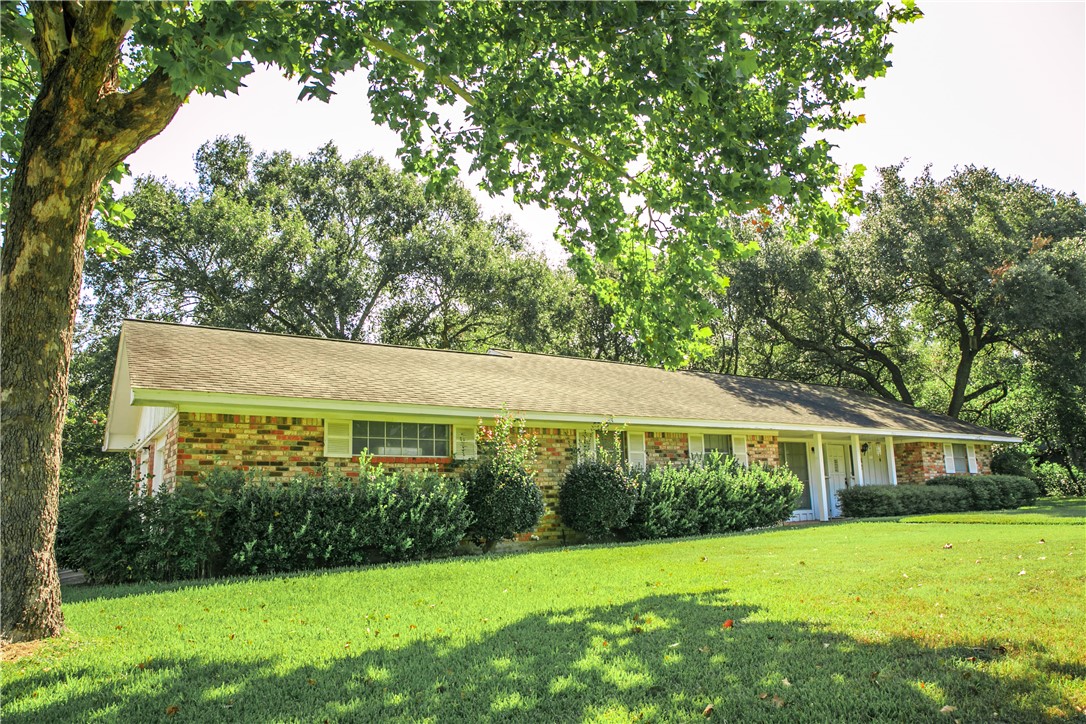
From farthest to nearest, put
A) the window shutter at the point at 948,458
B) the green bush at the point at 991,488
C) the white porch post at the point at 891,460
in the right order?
the window shutter at the point at 948,458 → the white porch post at the point at 891,460 → the green bush at the point at 991,488

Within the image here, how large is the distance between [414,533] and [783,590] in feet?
19.9

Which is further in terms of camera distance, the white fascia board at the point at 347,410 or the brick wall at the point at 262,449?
the brick wall at the point at 262,449

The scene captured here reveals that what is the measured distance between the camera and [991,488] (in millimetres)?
21078

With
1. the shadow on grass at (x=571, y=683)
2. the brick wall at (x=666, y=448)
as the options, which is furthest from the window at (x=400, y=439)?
the shadow on grass at (x=571, y=683)

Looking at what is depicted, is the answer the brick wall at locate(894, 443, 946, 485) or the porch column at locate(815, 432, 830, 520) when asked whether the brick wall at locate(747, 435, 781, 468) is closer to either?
the porch column at locate(815, 432, 830, 520)

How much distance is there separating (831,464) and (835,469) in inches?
10.4

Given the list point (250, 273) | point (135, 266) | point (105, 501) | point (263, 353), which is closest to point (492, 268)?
point (250, 273)

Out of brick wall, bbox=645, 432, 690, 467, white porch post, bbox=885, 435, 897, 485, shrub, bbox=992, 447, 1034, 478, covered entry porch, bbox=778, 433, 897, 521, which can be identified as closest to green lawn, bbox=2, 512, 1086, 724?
brick wall, bbox=645, 432, 690, 467

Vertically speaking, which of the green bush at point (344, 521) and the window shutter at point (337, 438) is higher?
the window shutter at point (337, 438)

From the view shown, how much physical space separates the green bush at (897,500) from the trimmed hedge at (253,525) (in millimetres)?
12136

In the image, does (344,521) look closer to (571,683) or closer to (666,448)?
(571,683)

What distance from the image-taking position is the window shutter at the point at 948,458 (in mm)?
23319

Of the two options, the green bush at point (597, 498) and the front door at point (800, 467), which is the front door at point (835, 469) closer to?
the front door at point (800, 467)

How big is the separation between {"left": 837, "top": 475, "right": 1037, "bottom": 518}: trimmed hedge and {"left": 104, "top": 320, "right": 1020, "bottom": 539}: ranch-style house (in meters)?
0.96
